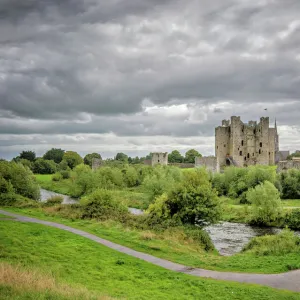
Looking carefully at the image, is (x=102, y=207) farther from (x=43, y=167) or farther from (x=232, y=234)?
(x=43, y=167)

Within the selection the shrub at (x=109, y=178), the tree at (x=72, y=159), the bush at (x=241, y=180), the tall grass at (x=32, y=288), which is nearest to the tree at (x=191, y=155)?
the tree at (x=72, y=159)

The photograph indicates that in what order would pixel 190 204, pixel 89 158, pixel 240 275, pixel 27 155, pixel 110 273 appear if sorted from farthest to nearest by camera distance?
pixel 27 155 → pixel 89 158 → pixel 190 204 → pixel 240 275 → pixel 110 273

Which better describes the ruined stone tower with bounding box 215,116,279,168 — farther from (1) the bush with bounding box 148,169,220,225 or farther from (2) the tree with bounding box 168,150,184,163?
(2) the tree with bounding box 168,150,184,163

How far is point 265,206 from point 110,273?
29.9m

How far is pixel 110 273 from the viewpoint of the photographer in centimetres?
1725

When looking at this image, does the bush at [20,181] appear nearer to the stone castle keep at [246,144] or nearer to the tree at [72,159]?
the stone castle keep at [246,144]

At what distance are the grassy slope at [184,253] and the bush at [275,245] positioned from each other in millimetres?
951

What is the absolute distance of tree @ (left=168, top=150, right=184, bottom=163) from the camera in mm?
141500

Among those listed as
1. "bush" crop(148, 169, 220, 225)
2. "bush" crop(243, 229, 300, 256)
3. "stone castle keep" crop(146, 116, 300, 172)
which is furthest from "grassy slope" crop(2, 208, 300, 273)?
"stone castle keep" crop(146, 116, 300, 172)

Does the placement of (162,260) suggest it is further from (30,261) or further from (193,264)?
(30,261)

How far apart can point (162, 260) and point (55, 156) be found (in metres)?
155

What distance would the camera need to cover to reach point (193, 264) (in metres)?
19.9

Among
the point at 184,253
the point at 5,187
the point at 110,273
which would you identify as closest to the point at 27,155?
the point at 5,187

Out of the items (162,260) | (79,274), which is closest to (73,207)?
(162,260)
